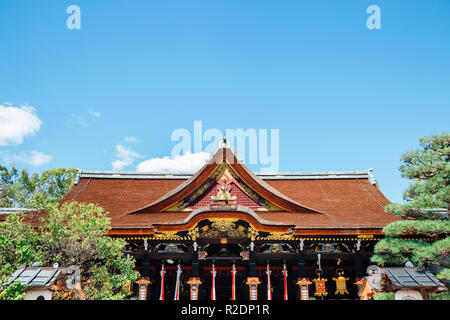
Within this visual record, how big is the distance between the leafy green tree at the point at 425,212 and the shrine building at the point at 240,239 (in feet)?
5.22

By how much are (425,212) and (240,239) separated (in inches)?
250

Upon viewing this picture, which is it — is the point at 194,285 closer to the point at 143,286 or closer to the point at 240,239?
the point at 143,286

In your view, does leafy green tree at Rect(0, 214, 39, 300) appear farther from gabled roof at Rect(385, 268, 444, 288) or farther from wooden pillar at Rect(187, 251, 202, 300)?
gabled roof at Rect(385, 268, 444, 288)

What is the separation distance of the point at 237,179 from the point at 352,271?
21.1 ft

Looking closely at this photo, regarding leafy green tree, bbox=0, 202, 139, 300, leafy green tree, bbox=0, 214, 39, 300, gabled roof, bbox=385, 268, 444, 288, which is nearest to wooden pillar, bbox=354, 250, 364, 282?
gabled roof, bbox=385, 268, 444, 288

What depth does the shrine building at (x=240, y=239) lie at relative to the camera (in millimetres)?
11594

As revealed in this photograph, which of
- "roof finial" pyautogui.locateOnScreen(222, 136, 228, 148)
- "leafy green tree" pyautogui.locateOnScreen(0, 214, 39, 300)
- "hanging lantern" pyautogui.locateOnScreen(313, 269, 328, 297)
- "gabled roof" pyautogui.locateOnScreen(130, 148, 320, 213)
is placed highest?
"roof finial" pyautogui.locateOnScreen(222, 136, 228, 148)

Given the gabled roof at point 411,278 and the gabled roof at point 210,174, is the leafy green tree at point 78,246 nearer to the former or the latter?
the gabled roof at point 210,174

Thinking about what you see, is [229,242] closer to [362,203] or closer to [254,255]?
[254,255]

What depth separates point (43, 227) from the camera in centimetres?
952

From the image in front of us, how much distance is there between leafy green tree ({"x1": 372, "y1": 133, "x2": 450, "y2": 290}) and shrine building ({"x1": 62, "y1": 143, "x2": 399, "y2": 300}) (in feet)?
5.22

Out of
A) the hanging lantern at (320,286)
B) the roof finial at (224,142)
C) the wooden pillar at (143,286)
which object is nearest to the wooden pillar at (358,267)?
the hanging lantern at (320,286)

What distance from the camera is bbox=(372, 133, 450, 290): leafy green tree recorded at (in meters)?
9.06

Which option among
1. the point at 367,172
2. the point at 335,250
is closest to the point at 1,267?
the point at 335,250
